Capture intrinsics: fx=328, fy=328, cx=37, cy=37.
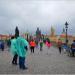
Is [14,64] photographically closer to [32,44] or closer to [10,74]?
[10,74]

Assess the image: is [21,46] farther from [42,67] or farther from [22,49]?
[42,67]

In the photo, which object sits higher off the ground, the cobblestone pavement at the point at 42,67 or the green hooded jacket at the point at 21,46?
the green hooded jacket at the point at 21,46

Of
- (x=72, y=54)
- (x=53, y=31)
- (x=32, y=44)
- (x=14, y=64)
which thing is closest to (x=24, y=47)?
(x=14, y=64)

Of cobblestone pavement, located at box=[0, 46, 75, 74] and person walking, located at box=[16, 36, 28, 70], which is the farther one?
person walking, located at box=[16, 36, 28, 70]

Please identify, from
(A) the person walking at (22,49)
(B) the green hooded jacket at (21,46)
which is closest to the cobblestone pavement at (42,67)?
(A) the person walking at (22,49)

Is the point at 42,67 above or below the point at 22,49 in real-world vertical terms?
below

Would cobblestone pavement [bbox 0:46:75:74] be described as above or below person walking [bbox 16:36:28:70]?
below

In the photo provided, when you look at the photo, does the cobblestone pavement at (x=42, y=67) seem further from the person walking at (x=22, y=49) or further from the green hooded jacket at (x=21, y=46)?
the green hooded jacket at (x=21, y=46)

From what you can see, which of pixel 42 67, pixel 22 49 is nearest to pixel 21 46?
pixel 22 49

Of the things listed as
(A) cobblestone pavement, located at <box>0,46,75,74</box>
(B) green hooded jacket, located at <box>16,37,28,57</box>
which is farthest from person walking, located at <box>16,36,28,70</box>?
(A) cobblestone pavement, located at <box>0,46,75,74</box>

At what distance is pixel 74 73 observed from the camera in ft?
47.7

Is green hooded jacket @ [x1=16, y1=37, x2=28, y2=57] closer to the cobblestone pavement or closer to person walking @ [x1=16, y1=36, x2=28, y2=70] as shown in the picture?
person walking @ [x1=16, y1=36, x2=28, y2=70]

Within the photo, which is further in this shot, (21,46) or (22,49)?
(21,46)

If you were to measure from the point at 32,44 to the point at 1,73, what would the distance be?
2140cm
